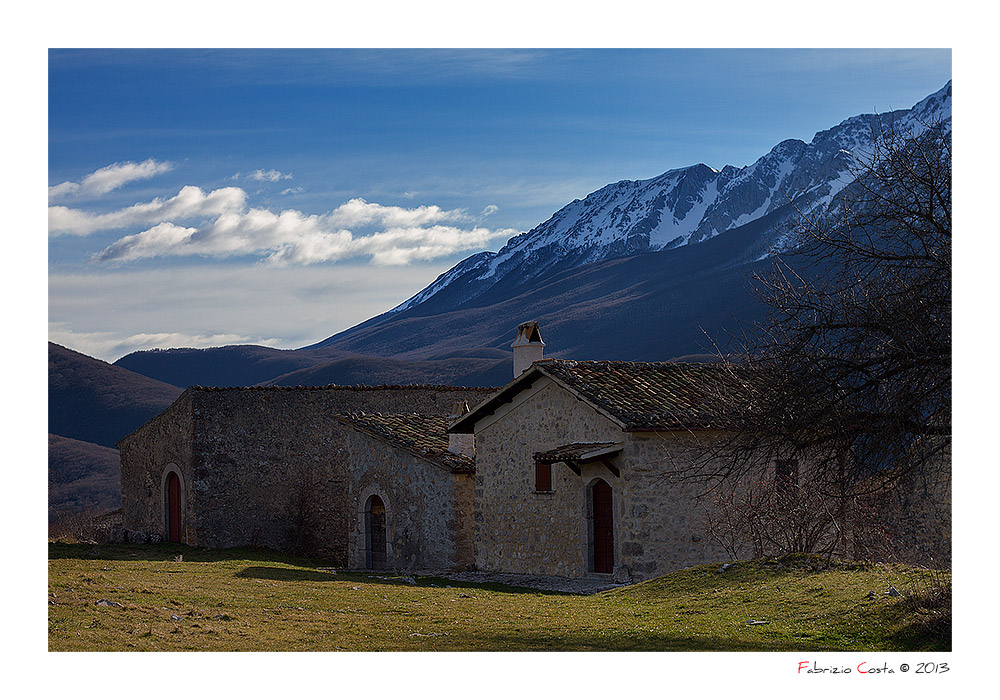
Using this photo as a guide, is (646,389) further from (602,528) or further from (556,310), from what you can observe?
(556,310)

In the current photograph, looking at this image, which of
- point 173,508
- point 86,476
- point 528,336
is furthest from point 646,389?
point 86,476

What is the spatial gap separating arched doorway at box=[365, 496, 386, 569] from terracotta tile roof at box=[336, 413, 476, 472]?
1553 millimetres

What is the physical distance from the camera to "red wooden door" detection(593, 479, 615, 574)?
17594mm

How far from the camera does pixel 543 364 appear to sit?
1822 centimetres

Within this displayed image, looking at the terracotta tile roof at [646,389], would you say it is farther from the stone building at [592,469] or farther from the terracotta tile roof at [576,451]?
the terracotta tile roof at [576,451]

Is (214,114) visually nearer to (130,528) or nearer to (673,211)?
(130,528)

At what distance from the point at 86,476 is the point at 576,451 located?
859 inches

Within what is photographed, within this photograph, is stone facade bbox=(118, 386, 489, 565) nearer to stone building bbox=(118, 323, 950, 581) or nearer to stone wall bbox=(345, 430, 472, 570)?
stone building bbox=(118, 323, 950, 581)

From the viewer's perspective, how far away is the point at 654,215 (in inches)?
6521

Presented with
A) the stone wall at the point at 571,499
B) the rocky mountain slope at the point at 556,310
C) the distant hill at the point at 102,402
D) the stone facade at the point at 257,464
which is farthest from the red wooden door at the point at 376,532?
the rocky mountain slope at the point at 556,310

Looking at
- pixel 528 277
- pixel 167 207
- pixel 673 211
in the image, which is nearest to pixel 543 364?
pixel 167 207

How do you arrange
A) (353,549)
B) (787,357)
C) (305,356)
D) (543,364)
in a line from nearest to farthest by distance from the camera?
(787,357)
(543,364)
(353,549)
(305,356)

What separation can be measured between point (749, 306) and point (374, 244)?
7408cm

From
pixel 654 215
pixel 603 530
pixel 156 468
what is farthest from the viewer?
pixel 654 215
